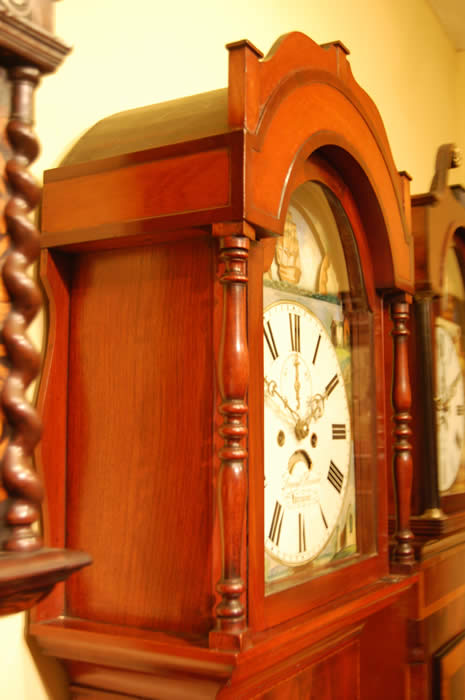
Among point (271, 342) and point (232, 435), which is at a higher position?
point (271, 342)

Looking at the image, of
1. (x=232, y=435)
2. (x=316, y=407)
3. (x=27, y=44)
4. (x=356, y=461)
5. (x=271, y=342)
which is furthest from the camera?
(x=356, y=461)

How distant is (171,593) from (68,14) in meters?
0.79

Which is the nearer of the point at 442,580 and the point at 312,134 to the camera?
the point at 312,134

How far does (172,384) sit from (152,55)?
64 centimetres

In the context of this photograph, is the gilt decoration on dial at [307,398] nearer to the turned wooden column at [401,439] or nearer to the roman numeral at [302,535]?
the roman numeral at [302,535]

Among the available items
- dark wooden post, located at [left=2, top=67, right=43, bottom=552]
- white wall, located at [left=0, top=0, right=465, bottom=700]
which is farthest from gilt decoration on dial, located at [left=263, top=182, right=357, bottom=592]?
dark wooden post, located at [left=2, top=67, right=43, bottom=552]

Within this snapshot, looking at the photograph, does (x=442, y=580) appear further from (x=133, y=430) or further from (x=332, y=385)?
(x=133, y=430)

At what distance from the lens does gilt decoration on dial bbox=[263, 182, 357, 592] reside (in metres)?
1.01

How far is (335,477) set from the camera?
1.19 metres

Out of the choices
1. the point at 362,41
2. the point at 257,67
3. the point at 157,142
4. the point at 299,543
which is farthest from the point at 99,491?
the point at 362,41

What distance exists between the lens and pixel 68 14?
42.2 inches

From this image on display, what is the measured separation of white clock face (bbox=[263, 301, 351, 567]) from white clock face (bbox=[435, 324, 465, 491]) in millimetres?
588

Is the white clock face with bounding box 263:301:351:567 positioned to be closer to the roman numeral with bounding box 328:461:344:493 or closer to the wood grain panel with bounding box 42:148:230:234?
the roman numeral with bounding box 328:461:344:493

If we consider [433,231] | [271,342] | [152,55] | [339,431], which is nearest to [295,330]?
[271,342]
